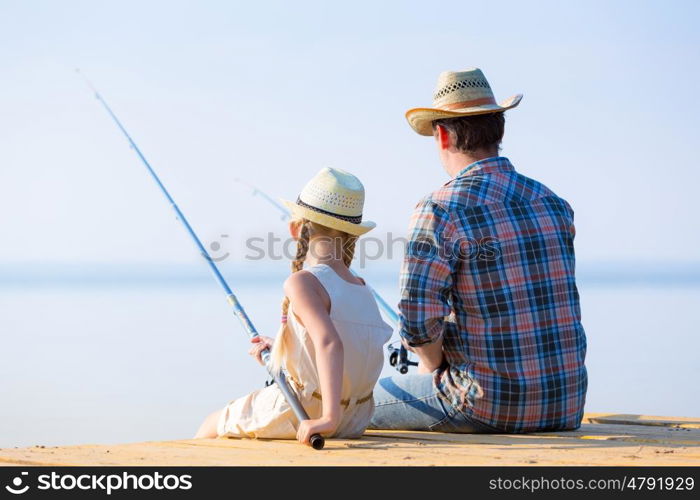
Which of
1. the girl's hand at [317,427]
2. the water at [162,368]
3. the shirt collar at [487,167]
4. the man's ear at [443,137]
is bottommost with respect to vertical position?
the water at [162,368]

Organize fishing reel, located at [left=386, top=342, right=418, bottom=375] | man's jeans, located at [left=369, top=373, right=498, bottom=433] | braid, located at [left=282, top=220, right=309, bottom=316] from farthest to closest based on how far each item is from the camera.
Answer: fishing reel, located at [left=386, top=342, right=418, bottom=375]
man's jeans, located at [left=369, top=373, right=498, bottom=433]
braid, located at [left=282, top=220, right=309, bottom=316]

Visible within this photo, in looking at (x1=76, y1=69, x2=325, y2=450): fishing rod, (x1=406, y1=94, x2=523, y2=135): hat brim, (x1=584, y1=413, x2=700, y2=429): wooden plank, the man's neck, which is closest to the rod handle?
(x1=76, y1=69, x2=325, y2=450): fishing rod

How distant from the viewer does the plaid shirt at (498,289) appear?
312 cm

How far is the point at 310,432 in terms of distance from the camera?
293cm

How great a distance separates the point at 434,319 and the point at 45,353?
5044 millimetres

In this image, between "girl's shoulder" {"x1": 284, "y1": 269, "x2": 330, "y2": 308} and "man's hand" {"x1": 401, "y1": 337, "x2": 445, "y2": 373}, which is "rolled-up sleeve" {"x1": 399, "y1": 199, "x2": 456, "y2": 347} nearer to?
"man's hand" {"x1": 401, "y1": 337, "x2": 445, "y2": 373}

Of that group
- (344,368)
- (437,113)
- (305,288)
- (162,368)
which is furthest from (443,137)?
(162,368)

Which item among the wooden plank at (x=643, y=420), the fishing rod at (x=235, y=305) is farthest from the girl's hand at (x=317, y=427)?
the wooden plank at (x=643, y=420)

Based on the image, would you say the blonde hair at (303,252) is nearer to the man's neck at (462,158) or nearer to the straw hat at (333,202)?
the straw hat at (333,202)

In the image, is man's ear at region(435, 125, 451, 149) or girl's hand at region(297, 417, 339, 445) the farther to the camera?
man's ear at region(435, 125, 451, 149)

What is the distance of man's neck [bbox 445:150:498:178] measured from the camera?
325cm

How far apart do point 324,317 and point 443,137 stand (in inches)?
25.9
